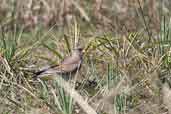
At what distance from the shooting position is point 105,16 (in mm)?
11891

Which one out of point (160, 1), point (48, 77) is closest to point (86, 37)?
point (160, 1)

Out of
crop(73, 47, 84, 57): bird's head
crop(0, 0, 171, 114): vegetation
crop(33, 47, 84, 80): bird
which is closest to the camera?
crop(0, 0, 171, 114): vegetation

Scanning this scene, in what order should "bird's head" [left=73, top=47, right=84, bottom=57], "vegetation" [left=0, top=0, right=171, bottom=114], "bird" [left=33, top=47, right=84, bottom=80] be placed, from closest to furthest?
"vegetation" [left=0, top=0, right=171, bottom=114] → "bird" [left=33, top=47, right=84, bottom=80] → "bird's head" [left=73, top=47, right=84, bottom=57]

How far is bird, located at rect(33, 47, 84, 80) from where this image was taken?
24.6 feet

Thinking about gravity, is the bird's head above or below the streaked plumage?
above

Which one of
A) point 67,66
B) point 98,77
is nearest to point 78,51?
point 67,66

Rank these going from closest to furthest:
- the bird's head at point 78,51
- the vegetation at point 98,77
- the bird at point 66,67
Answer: the vegetation at point 98,77
the bird at point 66,67
the bird's head at point 78,51

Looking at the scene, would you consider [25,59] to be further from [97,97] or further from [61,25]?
[61,25]

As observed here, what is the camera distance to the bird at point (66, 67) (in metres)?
7.50

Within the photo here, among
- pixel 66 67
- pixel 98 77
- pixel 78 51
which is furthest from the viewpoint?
pixel 78 51

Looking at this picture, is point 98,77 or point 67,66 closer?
point 98,77

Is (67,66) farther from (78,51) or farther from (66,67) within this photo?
(78,51)

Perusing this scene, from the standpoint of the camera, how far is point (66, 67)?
25.3 ft

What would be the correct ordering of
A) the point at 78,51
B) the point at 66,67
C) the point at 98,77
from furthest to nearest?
1. the point at 78,51
2. the point at 66,67
3. the point at 98,77
